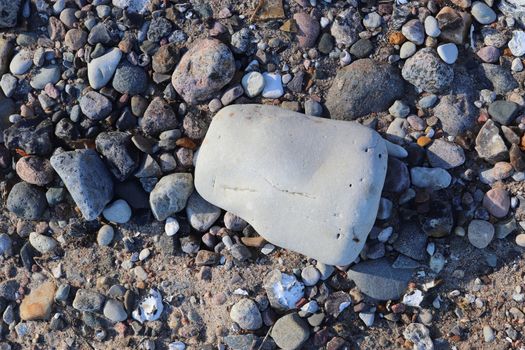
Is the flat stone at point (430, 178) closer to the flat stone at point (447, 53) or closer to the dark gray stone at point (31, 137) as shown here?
the flat stone at point (447, 53)

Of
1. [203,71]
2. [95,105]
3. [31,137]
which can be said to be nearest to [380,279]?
[203,71]

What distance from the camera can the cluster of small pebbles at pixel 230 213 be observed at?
280 centimetres

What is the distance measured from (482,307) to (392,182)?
2.45 ft

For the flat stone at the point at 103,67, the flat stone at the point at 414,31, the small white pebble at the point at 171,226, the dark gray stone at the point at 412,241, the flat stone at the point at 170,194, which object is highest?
the flat stone at the point at 414,31

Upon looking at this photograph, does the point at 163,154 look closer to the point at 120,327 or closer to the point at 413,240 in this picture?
the point at 120,327

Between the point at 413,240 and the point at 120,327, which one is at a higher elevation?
the point at 413,240

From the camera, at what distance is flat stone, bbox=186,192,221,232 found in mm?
2863

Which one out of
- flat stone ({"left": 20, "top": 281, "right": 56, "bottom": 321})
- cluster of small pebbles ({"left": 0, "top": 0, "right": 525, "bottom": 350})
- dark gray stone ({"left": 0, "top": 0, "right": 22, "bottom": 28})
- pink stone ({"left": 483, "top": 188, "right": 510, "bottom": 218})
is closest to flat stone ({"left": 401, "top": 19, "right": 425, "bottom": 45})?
cluster of small pebbles ({"left": 0, "top": 0, "right": 525, "bottom": 350})

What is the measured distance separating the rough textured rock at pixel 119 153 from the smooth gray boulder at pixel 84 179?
6 cm

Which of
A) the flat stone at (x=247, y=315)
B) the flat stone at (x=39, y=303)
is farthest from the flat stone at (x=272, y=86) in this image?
the flat stone at (x=39, y=303)

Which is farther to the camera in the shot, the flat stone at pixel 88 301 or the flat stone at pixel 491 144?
the flat stone at pixel 88 301

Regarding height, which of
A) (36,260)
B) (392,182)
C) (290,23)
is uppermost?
(290,23)

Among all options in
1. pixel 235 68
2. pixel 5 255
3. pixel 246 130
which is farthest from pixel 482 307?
pixel 5 255

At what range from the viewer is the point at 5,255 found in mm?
3004
